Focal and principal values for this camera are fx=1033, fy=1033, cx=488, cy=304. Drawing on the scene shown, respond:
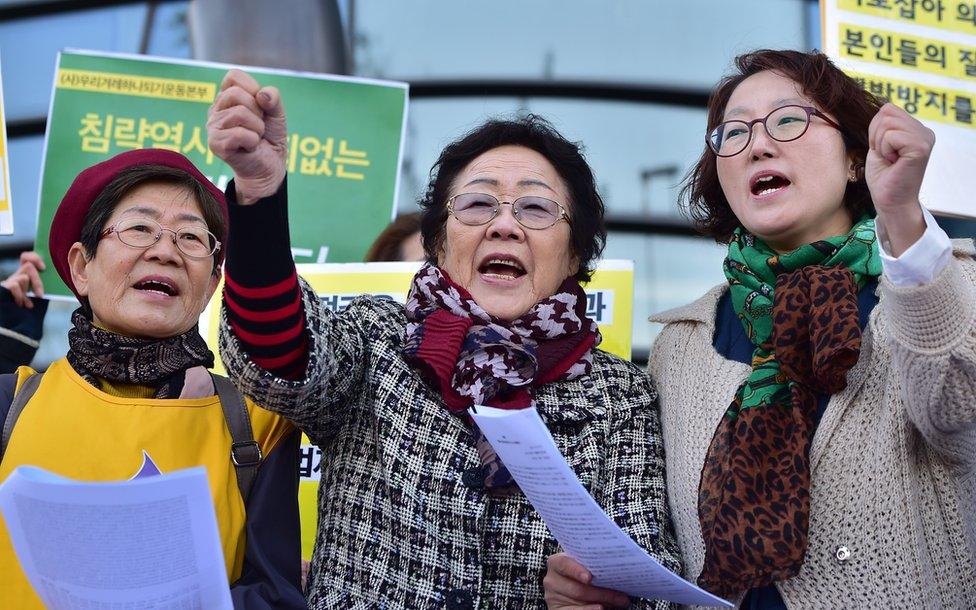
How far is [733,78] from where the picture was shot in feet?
8.80

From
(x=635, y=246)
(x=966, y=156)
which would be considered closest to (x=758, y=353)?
(x=966, y=156)

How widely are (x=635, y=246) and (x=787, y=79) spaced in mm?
2431

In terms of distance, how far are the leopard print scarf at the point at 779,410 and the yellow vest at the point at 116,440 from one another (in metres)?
0.99

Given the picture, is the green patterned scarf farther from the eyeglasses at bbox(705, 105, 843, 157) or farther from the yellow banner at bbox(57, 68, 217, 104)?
the yellow banner at bbox(57, 68, 217, 104)

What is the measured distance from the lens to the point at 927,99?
362 cm

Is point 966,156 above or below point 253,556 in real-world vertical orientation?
above

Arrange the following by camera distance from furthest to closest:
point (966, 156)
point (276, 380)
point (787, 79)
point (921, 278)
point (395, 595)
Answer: point (966, 156), point (787, 79), point (395, 595), point (276, 380), point (921, 278)

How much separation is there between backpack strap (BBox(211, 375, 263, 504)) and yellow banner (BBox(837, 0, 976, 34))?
2.55 m

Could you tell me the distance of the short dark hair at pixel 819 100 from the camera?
2.46m

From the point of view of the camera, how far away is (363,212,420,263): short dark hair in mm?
A: 3904

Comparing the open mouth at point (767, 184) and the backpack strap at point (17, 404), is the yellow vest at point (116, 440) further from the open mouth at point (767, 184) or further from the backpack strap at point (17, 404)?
the open mouth at point (767, 184)

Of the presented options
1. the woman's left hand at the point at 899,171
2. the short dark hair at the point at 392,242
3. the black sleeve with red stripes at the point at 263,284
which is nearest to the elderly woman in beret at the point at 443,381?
the black sleeve with red stripes at the point at 263,284

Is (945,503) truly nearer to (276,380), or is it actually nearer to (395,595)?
(395,595)

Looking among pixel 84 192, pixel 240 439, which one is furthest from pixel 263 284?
pixel 84 192
